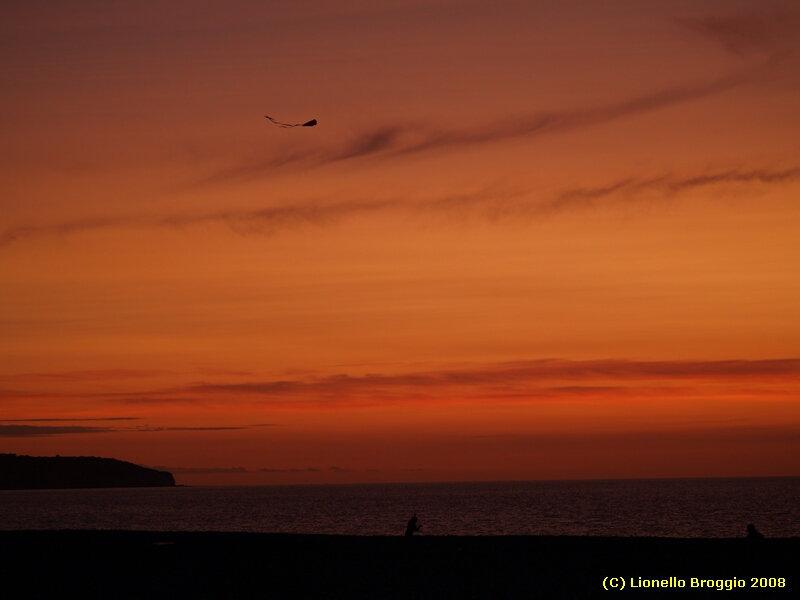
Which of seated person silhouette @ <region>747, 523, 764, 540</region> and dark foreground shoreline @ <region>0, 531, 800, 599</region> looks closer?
dark foreground shoreline @ <region>0, 531, 800, 599</region>

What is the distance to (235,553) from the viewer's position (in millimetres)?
28062

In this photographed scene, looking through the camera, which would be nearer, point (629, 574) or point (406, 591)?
point (406, 591)

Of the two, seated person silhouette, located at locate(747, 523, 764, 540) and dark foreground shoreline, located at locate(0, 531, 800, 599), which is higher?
seated person silhouette, located at locate(747, 523, 764, 540)

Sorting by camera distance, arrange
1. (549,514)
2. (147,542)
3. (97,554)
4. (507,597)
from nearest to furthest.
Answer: (507,597)
(97,554)
(147,542)
(549,514)

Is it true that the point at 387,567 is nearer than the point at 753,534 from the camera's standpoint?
Yes

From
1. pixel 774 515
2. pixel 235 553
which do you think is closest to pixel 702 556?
pixel 235 553

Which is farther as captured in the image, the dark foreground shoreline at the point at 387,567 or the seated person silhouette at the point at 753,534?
the seated person silhouette at the point at 753,534

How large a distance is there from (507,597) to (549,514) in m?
82.7

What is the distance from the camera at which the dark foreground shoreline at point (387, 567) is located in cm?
2083

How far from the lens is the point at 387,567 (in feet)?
81.6

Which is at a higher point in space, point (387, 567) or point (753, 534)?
point (753, 534)

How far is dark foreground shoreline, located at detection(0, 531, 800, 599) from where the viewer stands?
20828 mm

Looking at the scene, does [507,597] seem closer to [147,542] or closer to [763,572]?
[763,572]

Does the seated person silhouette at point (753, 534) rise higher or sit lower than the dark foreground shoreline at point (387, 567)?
higher
